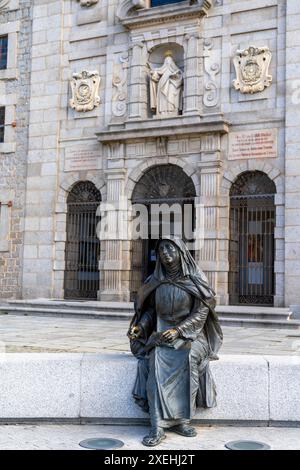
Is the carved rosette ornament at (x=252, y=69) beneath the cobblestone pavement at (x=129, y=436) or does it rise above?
above

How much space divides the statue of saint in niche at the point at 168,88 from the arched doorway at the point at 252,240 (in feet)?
9.43

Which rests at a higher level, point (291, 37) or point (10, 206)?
point (291, 37)

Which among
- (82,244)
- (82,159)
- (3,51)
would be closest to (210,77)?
(82,159)

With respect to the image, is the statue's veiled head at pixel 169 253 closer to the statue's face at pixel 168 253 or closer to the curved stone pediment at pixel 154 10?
the statue's face at pixel 168 253

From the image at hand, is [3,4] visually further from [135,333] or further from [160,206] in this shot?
[135,333]

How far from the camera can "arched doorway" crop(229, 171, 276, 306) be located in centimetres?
1598

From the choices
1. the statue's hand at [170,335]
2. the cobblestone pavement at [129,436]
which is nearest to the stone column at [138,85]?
the statue's hand at [170,335]

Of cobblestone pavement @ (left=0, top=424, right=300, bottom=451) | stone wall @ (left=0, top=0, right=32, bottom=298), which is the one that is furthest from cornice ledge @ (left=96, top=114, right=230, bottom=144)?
cobblestone pavement @ (left=0, top=424, right=300, bottom=451)

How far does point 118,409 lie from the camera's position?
5.77 m

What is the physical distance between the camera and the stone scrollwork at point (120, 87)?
17875mm

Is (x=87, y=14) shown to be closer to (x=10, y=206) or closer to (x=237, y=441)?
(x=10, y=206)

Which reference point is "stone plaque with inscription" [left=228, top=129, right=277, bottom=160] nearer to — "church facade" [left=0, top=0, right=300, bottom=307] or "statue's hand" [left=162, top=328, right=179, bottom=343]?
"church facade" [left=0, top=0, right=300, bottom=307]

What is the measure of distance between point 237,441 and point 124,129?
13105 mm

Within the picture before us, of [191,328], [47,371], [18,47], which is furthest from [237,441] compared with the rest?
[18,47]
